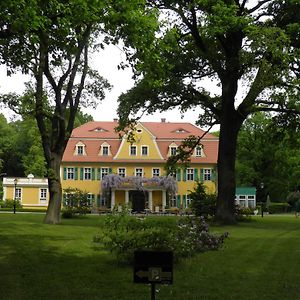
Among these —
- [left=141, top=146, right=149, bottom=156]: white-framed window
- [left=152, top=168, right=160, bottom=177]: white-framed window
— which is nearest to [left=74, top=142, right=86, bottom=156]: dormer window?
[left=141, top=146, right=149, bottom=156]: white-framed window

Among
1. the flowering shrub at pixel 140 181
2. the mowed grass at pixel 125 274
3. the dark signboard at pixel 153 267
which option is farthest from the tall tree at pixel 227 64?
the flowering shrub at pixel 140 181

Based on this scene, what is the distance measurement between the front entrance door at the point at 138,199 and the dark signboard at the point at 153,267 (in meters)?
53.9

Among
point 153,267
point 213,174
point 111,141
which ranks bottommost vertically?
point 153,267

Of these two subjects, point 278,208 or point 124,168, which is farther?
point 278,208

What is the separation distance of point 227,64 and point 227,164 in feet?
18.9

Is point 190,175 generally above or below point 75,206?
above

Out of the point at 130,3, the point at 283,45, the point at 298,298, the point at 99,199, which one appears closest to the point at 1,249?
the point at 130,3

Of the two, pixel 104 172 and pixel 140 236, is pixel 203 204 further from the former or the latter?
pixel 104 172

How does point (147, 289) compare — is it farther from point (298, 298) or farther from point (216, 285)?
point (298, 298)

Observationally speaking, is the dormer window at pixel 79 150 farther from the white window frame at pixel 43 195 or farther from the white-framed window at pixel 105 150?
the white window frame at pixel 43 195

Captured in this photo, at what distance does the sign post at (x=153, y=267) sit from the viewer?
6.32 metres

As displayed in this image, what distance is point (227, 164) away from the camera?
29859 mm

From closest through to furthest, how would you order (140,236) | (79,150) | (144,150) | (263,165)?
(140,236), (144,150), (79,150), (263,165)

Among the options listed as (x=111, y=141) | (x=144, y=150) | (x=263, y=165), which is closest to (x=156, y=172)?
(x=144, y=150)
